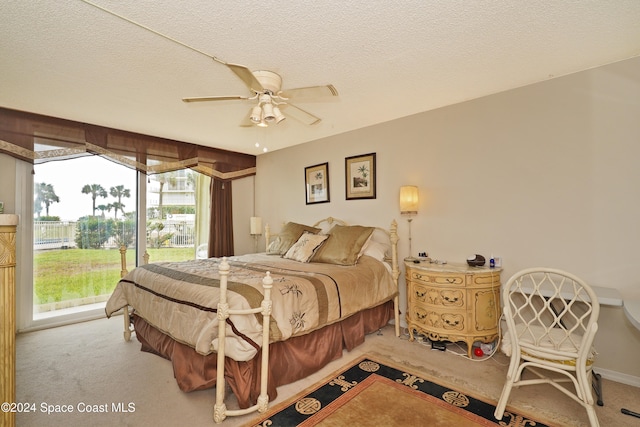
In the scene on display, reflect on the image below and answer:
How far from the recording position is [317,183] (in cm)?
466

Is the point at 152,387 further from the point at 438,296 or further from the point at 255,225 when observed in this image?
the point at 255,225

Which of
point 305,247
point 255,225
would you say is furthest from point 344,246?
point 255,225

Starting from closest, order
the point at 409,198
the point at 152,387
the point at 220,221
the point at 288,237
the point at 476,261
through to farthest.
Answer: the point at 152,387, the point at 476,261, the point at 409,198, the point at 288,237, the point at 220,221

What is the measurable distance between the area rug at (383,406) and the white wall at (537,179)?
130cm

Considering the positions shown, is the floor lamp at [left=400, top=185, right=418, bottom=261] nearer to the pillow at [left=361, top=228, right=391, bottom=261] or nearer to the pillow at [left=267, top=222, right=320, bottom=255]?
the pillow at [left=361, top=228, right=391, bottom=261]

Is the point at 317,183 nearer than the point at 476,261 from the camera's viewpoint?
No

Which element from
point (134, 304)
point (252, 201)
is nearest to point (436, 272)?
point (134, 304)

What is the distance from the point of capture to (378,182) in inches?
155

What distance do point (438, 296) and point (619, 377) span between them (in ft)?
4.73

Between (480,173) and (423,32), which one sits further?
(480,173)

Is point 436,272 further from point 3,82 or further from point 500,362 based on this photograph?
point 3,82

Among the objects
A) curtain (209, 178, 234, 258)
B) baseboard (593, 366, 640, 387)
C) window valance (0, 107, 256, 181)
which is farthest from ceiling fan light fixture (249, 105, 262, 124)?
baseboard (593, 366, 640, 387)

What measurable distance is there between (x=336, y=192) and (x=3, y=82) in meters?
3.64

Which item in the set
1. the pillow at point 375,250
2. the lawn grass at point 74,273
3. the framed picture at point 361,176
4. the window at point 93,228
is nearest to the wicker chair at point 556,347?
the pillow at point 375,250
